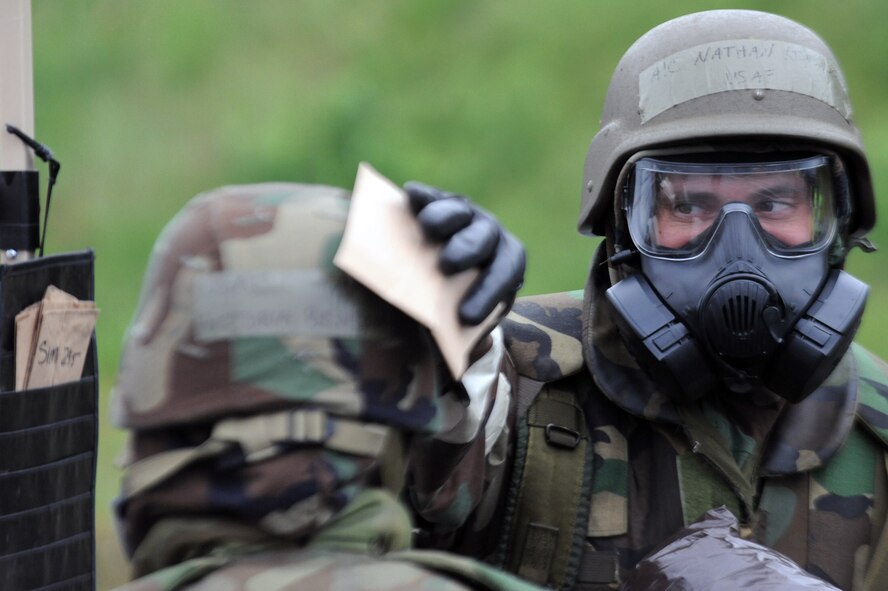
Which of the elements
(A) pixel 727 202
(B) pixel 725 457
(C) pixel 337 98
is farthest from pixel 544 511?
(C) pixel 337 98

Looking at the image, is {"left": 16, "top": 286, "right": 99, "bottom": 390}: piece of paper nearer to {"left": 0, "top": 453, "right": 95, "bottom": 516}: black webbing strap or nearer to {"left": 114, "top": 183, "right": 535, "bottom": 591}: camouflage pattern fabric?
{"left": 0, "top": 453, "right": 95, "bottom": 516}: black webbing strap

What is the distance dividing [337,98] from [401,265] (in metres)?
5.82

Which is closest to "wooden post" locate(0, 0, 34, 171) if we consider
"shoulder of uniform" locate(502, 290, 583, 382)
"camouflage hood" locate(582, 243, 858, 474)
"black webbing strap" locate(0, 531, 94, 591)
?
"black webbing strap" locate(0, 531, 94, 591)

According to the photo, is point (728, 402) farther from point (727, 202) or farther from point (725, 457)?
point (727, 202)

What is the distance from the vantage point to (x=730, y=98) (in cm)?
283

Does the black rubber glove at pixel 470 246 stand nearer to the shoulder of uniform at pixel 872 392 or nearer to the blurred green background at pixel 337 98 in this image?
the shoulder of uniform at pixel 872 392

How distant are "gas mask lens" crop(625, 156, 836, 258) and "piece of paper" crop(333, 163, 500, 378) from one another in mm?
1017

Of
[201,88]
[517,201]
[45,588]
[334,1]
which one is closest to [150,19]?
[201,88]

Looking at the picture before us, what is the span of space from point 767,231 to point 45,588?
215 centimetres

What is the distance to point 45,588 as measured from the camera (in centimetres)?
369

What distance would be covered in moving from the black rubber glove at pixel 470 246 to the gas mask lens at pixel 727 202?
932mm

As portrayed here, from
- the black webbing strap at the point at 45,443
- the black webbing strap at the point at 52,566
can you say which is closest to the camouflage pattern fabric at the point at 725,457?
the black webbing strap at the point at 45,443

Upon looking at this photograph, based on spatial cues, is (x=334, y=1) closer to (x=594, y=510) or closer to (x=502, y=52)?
(x=502, y=52)

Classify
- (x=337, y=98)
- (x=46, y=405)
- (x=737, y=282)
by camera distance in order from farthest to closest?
(x=337, y=98), (x=46, y=405), (x=737, y=282)
